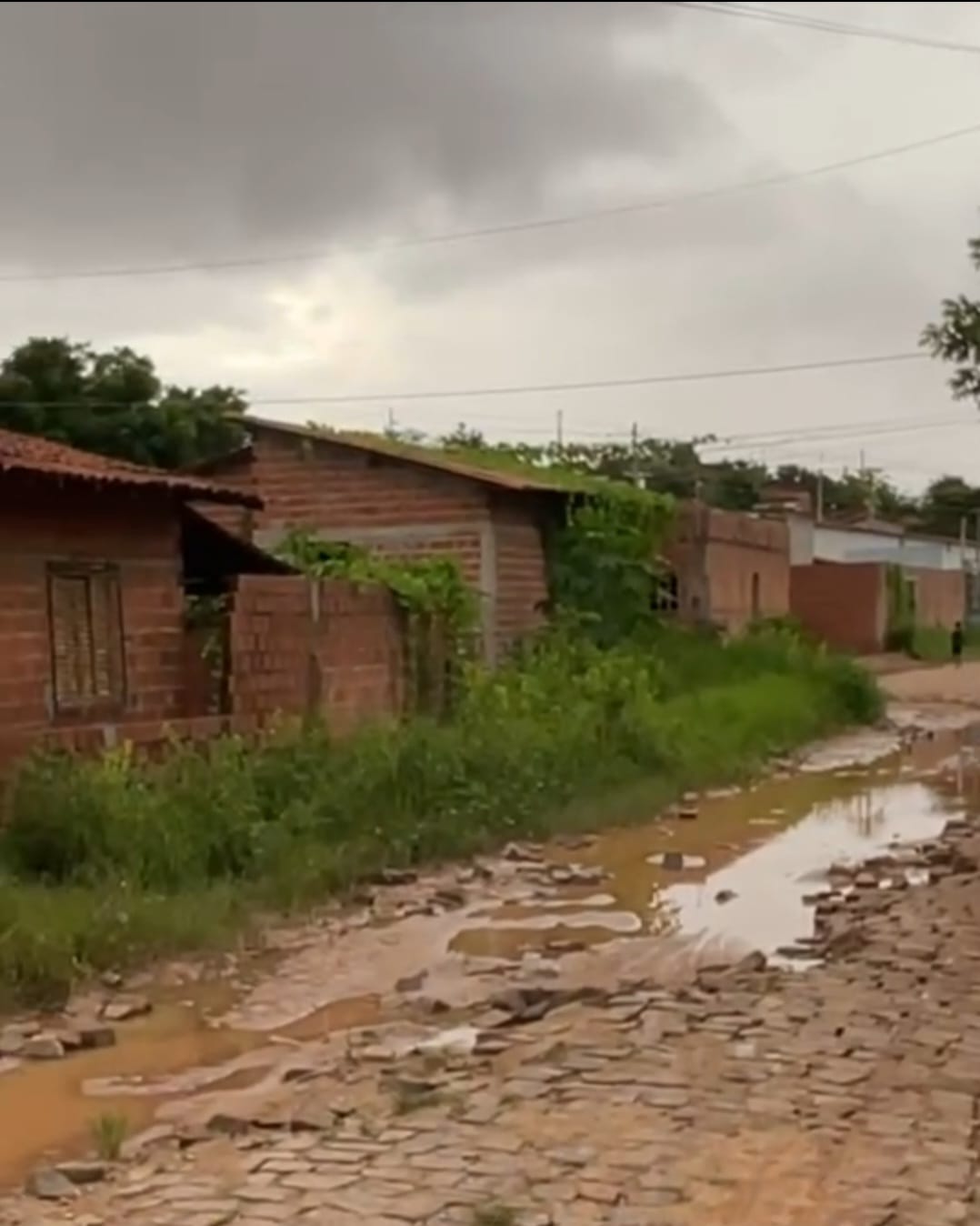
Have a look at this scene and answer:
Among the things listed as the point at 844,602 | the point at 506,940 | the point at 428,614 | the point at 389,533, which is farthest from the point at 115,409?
the point at 506,940

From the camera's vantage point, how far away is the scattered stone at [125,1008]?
9.64 m

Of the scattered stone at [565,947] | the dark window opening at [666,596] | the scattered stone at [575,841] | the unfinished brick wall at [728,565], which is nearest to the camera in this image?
the scattered stone at [565,947]

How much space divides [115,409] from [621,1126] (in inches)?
1054

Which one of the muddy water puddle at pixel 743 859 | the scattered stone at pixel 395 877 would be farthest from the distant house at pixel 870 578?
the scattered stone at pixel 395 877

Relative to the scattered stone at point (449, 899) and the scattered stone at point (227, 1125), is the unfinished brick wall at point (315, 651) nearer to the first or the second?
the scattered stone at point (449, 899)

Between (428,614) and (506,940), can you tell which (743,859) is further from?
Result: (506,940)

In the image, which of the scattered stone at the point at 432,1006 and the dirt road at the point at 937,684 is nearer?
the scattered stone at the point at 432,1006

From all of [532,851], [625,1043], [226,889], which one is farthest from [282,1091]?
[532,851]

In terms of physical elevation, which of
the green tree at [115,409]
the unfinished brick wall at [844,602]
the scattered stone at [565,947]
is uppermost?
the green tree at [115,409]

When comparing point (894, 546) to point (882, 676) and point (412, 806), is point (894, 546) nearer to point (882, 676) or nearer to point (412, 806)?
point (882, 676)

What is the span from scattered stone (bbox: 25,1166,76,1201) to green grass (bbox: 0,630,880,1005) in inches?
125

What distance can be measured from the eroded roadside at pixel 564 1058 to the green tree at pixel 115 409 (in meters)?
18.3

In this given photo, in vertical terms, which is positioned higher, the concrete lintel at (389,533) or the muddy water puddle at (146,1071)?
the concrete lintel at (389,533)

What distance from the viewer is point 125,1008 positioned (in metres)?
9.77
